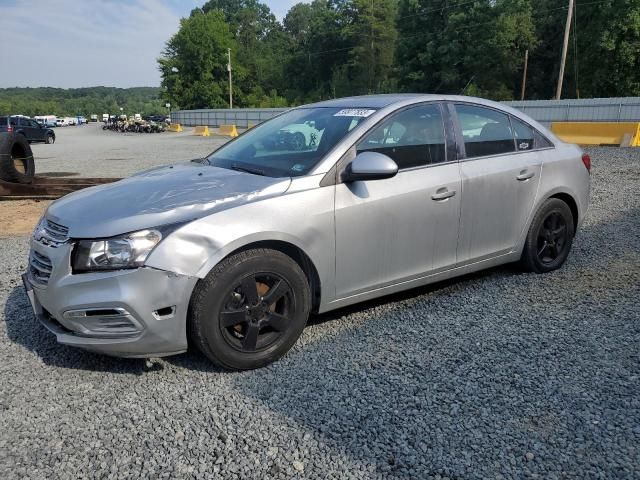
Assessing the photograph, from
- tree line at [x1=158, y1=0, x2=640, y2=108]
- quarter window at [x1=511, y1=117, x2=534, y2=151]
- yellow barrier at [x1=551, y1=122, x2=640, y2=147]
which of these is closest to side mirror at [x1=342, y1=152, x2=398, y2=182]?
quarter window at [x1=511, y1=117, x2=534, y2=151]

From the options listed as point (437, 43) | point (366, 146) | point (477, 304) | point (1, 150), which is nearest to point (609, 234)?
point (477, 304)

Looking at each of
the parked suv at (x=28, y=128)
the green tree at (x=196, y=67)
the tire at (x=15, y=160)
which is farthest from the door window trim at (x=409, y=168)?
the green tree at (x=196, y=67)

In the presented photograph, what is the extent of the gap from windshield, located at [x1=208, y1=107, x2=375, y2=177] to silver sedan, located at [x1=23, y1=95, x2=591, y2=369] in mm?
17

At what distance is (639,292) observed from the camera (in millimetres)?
4363

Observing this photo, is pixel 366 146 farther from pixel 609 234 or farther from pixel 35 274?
pixel 609 234

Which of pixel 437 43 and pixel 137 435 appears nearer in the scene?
pixel 137 435

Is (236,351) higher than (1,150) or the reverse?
the reverse

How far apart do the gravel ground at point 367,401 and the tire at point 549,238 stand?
1.84ft

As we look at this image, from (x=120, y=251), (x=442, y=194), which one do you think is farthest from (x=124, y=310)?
(x=442, y=194)

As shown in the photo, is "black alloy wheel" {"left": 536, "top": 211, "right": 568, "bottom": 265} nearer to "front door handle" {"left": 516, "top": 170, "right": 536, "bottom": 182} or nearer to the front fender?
"front door handle" {"left": 516, "top": 170, "right": 536, "bottom": 182}

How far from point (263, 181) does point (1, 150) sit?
23.5 feet

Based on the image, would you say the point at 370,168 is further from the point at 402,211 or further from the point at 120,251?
the point at 120,251

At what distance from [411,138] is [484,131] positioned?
2.83 ft

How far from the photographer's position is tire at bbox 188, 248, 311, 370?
2.94 m
